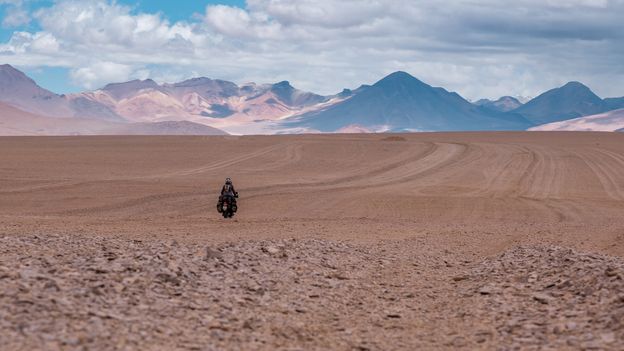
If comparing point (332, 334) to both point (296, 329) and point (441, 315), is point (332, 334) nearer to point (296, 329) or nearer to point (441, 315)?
point (296, 329)

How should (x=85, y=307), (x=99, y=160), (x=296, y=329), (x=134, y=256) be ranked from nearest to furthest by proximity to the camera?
(x=85, y=307)
(x=296, y=329)
(x=134, y=256)
(x=99, y=160)

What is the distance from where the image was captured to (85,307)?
973 centimetres

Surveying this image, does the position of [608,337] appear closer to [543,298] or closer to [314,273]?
[543,298]

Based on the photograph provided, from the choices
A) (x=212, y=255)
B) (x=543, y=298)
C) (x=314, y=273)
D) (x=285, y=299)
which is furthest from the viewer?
(x=314, y=273)

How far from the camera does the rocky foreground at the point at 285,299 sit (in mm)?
9484

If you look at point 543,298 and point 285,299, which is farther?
point 543,298

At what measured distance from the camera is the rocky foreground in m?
9.48

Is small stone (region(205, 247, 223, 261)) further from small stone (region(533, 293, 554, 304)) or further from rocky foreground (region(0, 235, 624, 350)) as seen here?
small stone (region(533, 293, 554, 304))

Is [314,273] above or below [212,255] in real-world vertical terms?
below

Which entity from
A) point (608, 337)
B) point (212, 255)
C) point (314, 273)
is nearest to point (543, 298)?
point (608, 337)

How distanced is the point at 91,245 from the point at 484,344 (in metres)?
7.38

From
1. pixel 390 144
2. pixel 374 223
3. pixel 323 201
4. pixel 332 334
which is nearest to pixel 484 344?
pixel 332 334

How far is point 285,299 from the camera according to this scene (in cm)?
1202

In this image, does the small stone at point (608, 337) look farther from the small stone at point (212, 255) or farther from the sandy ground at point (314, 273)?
the small stone at point (212, 255)
